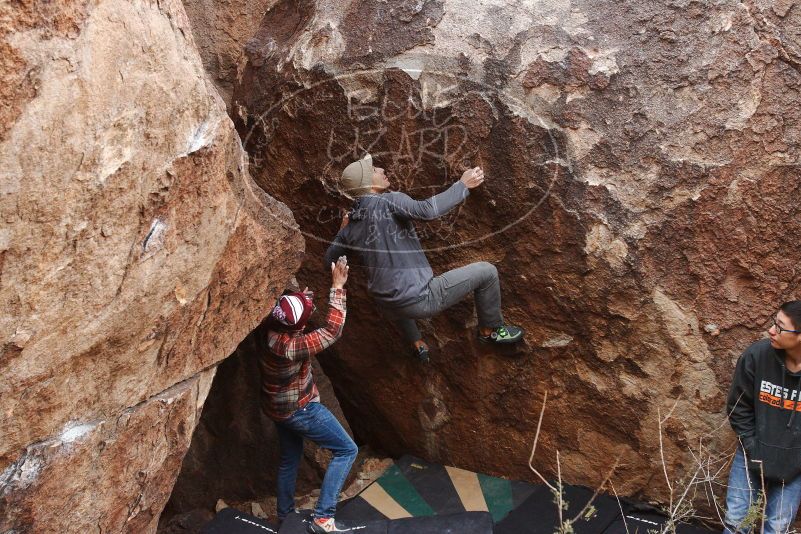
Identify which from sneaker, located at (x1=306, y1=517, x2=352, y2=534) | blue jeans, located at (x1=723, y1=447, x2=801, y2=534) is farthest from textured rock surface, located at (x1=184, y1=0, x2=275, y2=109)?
blue jeans, located at (x1=723, y1=447, x2=801, y2=534)

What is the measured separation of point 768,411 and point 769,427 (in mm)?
63

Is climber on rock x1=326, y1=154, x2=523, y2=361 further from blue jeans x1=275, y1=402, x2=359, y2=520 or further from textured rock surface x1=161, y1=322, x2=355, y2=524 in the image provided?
textured rock surface x1=161, y1=322, x2=355, y2=524

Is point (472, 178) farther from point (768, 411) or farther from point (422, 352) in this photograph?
point (768, 411)

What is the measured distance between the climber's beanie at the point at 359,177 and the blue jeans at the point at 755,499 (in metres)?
1.93

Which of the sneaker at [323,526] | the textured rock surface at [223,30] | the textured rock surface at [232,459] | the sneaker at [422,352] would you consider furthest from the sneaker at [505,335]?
the textured rock surface at [223,30]

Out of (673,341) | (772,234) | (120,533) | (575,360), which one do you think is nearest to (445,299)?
(575,360)

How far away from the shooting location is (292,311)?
153 inches

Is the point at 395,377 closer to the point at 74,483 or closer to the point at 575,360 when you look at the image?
the point at 575,360

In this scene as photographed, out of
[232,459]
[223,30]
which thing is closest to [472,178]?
[223,30]

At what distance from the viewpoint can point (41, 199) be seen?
276cm

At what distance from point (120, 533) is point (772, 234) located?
2.92m

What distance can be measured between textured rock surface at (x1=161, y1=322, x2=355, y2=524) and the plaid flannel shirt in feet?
6.05

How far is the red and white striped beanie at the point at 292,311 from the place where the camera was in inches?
153

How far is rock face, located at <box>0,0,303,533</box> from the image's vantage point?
8.96 feet
